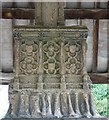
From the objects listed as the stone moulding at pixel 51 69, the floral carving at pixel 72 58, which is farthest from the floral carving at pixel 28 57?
the floral carving at pixel 72 58

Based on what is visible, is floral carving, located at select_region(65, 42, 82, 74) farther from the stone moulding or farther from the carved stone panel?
the carved stone panel

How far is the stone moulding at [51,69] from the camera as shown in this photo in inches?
93.3

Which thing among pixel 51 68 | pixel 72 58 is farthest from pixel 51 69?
pixel 72 58

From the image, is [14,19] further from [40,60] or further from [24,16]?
[40,60]

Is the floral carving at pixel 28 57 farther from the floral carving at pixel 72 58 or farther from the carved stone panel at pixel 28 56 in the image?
the floral carving at pixel 72 58

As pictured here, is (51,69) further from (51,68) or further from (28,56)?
(28,56)

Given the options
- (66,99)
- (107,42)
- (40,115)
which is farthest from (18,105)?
(107,42)

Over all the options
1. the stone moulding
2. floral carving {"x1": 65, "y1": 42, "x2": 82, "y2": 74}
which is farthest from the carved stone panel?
floral carving {"x1": 65, "y1": 42, "x2": 82, "y2": 74}

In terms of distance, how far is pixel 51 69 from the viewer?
2.44m

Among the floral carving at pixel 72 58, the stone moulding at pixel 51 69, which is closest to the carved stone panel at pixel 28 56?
the stone moulding at pixel 51 69

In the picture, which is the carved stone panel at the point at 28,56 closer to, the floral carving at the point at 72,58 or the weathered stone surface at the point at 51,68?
the weathered stone surface at the point at 51,68

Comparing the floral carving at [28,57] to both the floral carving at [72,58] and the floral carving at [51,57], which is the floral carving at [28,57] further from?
the floral carving at [72,58]

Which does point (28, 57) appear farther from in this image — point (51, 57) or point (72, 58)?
point (72, 58)

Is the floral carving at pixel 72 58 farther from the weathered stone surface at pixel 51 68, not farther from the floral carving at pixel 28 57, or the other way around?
the floral carving at pixel 28 57
